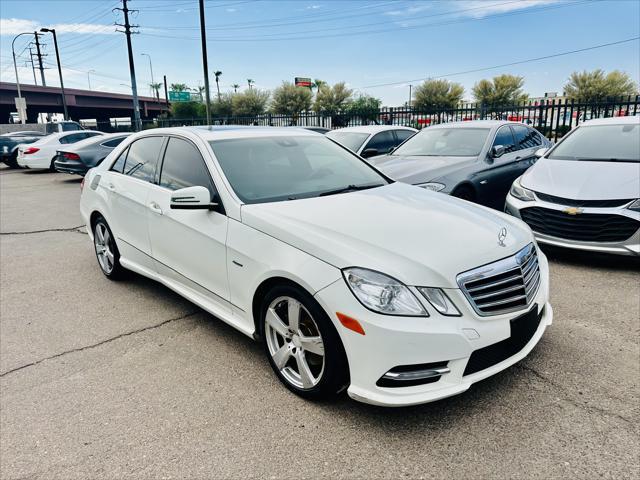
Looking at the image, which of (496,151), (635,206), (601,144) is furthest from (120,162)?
(601,144)

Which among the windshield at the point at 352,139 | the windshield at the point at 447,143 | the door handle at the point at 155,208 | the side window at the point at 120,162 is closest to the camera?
the door handle at the point at 155,208

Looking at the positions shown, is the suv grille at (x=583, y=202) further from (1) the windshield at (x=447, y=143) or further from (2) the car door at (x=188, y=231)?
(2) the car door at (x=188, y=231)

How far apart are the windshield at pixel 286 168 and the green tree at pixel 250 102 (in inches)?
1977

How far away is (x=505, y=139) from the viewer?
7230 millimetres

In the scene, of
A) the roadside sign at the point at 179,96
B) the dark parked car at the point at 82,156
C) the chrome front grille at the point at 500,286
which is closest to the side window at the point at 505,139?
the chrome front grille at the point at 500,286

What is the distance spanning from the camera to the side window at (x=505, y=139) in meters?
7.06

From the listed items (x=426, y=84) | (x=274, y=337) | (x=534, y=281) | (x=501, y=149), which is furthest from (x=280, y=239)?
(x=426, y=84)

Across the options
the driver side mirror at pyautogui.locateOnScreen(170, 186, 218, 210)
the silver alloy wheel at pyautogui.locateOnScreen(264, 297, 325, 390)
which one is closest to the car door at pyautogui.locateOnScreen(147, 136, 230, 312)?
the driver side mirror at pyautogui.locateOnScreen(170, 186, 218, 210)

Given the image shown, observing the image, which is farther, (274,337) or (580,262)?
(580,262)

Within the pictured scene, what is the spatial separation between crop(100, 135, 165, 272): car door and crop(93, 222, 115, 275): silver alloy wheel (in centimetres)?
28

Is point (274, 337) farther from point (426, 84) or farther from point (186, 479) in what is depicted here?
point (426, 84)

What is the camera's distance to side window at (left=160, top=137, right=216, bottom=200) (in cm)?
352

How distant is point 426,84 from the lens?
50656 mm

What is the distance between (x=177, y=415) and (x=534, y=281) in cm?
230
